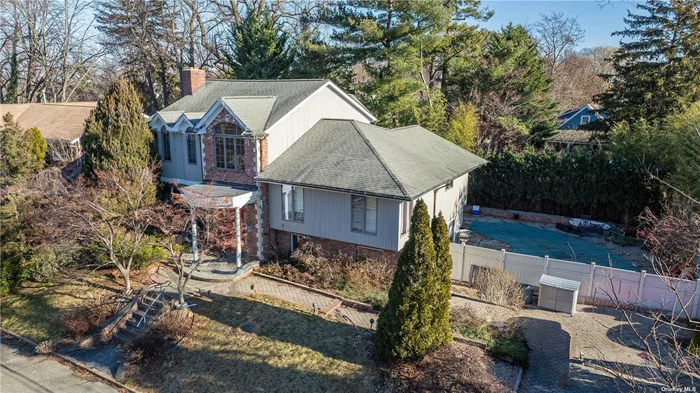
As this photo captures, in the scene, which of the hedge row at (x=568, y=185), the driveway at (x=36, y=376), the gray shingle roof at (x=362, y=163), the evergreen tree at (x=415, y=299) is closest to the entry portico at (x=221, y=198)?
the gray shingle roof at (x=362, y=163)

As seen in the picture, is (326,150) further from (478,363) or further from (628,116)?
(628,116)

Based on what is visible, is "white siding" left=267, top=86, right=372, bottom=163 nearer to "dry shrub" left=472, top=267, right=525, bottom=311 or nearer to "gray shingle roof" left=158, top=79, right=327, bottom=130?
"gray shingle roof" left=158, top=79, right=327, bottom=130

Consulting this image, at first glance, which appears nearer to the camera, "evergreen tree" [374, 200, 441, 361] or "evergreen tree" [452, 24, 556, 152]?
"evergreen tree" [374, 200, 441, 361]

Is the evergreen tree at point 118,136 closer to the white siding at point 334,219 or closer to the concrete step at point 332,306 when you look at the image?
the white siding at point 334,219

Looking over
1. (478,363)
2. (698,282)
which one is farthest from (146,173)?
(698,282)

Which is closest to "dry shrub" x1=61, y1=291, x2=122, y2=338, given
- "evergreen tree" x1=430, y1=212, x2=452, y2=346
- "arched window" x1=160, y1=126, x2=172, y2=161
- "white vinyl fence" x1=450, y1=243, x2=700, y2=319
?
"arched window" x1=160, y1=126, x2=172, y2=161
